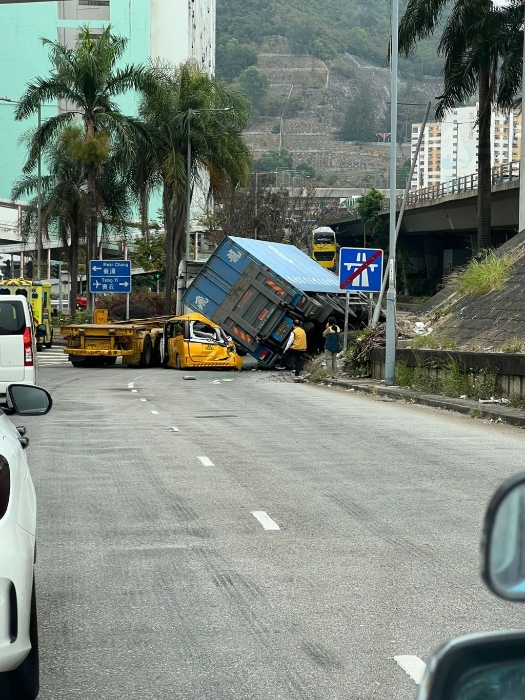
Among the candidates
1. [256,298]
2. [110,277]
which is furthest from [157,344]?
[110,277]

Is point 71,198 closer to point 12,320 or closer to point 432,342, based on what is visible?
point 432,342

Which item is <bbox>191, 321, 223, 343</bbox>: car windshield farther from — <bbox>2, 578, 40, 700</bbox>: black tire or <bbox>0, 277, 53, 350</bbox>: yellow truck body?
<bbox>2, 578, 40, 700</bbox>: black tire

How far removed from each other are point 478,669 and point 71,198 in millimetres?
60317

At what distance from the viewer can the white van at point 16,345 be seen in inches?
736

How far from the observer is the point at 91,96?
47.1 m

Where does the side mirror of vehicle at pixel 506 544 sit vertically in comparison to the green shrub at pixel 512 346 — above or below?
above

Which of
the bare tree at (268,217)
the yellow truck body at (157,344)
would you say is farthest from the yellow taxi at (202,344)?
the bare tree at (268,217)

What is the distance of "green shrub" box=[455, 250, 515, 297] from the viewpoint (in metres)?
25.6

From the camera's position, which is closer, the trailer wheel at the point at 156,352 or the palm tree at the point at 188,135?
the trailer wheel at the point at 156,352

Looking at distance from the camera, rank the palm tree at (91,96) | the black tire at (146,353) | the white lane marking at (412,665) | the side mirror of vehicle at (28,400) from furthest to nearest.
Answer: the palm tree at (91,96), the black tire at (146,353), the side mirror of vehicle at (28,400), the white lane marking at (412,665)

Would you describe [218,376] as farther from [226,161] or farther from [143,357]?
[226,161]

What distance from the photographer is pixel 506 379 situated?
1945 centimetres

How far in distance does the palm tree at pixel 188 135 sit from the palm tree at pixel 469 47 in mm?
12982

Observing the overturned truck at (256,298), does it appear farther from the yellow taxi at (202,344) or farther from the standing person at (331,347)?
the standing person at (331,347)
